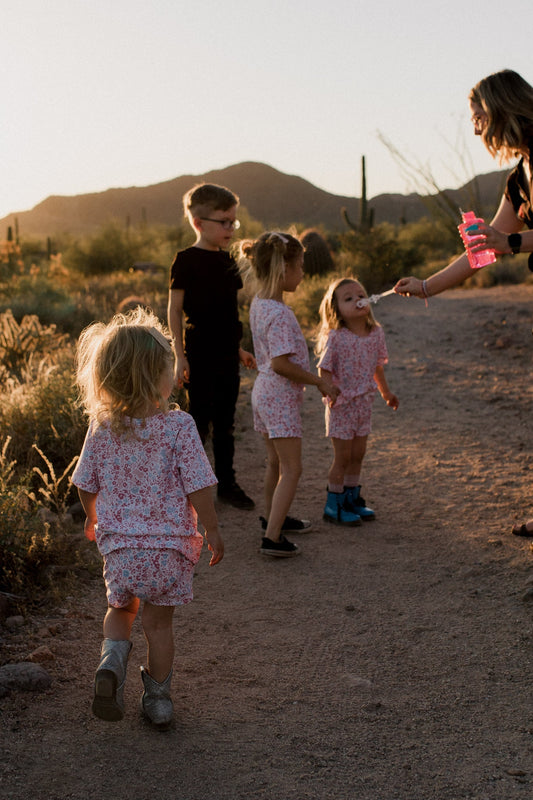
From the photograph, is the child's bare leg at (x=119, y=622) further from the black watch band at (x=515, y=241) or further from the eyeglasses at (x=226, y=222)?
the eyeglasses at (x=226, y=222)

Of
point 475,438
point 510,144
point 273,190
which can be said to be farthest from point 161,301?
point 273,190

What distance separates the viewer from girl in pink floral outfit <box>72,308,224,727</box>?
107 inches

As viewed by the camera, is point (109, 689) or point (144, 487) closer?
point (109, 689)

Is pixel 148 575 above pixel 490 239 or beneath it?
beneath

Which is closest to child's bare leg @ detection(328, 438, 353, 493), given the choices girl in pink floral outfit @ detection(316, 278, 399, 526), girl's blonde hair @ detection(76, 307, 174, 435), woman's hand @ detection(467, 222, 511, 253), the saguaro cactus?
girl in pink floral outfit @ detection(316, 278, 399, 526)

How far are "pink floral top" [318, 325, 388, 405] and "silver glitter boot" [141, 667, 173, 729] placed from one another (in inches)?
96.2

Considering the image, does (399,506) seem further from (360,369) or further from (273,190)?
Result: (273,190)

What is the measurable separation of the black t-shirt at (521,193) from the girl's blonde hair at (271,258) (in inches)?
45.2

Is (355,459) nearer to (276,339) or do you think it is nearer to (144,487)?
(276,339)

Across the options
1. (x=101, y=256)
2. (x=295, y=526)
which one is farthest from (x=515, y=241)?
(x=101, y=256)

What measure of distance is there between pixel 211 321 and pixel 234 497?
1.20m

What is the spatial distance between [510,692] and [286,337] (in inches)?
83.6

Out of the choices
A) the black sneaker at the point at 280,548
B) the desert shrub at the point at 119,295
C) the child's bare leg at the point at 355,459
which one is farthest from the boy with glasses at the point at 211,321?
the desert shrub at the point at 119,295

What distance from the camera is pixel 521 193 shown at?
4.16m
